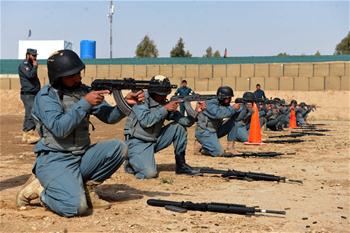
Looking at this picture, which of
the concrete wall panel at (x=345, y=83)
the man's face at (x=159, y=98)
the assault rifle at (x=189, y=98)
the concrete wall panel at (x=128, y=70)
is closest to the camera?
the man's face at (x=159, y=98)

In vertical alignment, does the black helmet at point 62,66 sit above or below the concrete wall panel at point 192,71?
below

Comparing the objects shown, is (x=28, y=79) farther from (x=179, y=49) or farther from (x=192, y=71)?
(x=179, y=49)

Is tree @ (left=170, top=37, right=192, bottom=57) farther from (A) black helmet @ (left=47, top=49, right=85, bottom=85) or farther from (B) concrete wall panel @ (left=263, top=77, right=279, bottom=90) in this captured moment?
(A) black helmet @ (left=47, top=49, right=85, bottom=85)

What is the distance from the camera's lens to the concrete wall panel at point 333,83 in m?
31.0

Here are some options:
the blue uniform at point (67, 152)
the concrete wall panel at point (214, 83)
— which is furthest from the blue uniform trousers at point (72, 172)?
the concrete wall panel at point (214, 83)

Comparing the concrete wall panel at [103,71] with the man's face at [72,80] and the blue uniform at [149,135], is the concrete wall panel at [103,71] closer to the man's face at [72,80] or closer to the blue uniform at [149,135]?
the blue uniform at [149,135]

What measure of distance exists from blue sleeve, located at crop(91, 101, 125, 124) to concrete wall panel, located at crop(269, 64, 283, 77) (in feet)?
85.7

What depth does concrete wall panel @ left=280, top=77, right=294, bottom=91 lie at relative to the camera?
31.3 metres

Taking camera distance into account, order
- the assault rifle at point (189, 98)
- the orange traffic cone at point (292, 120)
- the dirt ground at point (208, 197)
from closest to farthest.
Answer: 1. the dirt ground at point (208, 197)
2. the assault rifle at point (189, 98)
3. the orange traffic cone at point (292, 120)

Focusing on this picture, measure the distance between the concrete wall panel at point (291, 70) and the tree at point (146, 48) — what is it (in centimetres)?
4127

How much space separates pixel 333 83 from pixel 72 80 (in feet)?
87.6

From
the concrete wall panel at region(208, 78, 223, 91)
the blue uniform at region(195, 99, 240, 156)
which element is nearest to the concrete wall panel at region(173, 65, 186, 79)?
the concrete wall panel at region(208, 78, 223, 91)

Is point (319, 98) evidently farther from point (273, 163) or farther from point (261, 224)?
point (261, 224)

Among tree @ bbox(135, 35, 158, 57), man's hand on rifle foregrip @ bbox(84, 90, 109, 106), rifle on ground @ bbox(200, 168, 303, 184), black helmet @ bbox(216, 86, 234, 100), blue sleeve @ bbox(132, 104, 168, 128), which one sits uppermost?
tree @ bbox(135, 35, 158, 57)
